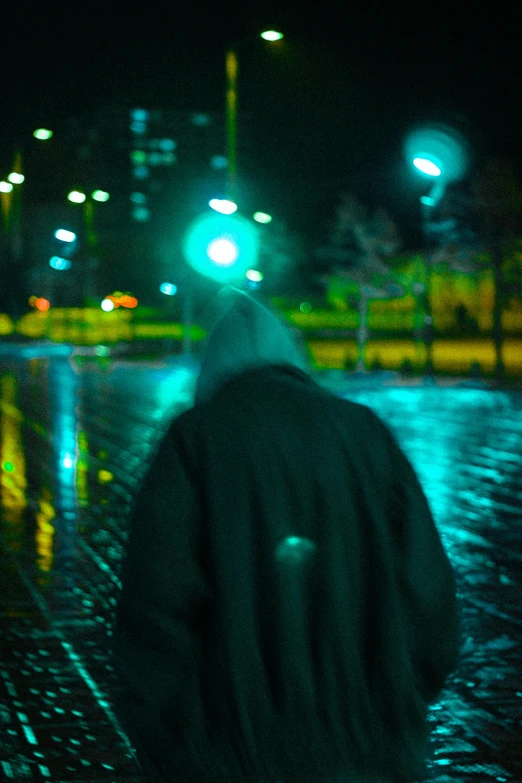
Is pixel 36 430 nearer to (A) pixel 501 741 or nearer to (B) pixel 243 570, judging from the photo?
(A) pixel 501 741

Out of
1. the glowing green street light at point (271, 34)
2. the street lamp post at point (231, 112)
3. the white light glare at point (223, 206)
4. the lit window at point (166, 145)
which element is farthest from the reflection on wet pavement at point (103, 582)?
the lit window at point (166, 145)

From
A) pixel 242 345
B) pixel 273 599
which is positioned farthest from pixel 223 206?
pixel 273 599

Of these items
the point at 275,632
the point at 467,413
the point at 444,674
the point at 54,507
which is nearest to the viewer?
the point at 275,632

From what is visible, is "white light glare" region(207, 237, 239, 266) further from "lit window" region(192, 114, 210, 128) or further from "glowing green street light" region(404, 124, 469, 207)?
"lit window" region(192, 114, 210, 128)

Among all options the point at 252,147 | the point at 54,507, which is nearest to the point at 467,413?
the point at 54,507

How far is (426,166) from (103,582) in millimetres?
13276

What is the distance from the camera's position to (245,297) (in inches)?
106

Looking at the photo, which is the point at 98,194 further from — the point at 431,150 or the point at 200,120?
the point at 200,120

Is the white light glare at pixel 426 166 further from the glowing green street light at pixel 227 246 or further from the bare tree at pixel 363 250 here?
the bare tree at pixel 363 250

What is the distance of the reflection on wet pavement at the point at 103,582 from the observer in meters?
4.98

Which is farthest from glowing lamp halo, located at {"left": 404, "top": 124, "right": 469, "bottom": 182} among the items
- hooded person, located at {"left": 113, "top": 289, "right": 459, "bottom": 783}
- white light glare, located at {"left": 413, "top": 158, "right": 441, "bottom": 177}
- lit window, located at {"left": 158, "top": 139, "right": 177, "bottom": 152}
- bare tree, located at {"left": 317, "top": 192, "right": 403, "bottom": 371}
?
lit window, located at {"left": 158, "top": 139, "right": 177, "bottom": 152}

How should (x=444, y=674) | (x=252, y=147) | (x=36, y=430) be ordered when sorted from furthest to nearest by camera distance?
(x=252, y=147)
(x=36, y=430)
(x=444, y=674)

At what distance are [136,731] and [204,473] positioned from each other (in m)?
0.52

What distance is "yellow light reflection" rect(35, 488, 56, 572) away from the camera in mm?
8711
